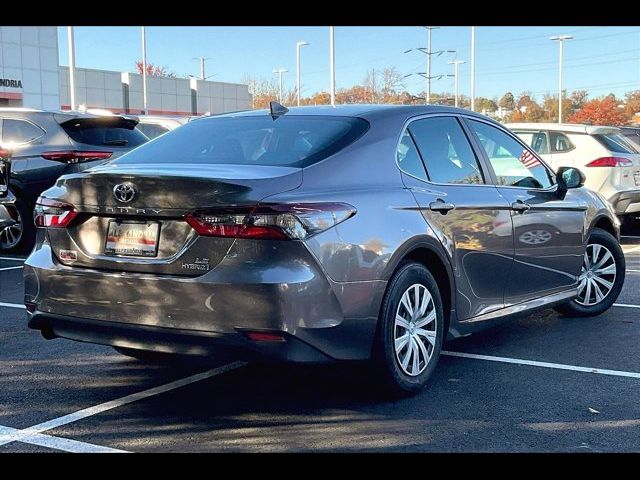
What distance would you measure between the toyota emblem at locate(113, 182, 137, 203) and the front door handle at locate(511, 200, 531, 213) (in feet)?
8.38

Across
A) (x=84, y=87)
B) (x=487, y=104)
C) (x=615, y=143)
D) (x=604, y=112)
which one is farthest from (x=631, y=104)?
(x=615, y=143)

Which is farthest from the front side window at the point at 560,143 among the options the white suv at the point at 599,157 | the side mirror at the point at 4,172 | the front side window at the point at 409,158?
the front side window at the point at 409,158

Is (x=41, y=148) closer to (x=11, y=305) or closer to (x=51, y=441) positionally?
(x=11, y=305)

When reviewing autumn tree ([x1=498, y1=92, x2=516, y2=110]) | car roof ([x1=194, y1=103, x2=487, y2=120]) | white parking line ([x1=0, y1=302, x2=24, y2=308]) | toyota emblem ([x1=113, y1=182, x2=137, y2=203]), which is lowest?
white parking line ([x1=0, y1=302, x2=24, y2=308])

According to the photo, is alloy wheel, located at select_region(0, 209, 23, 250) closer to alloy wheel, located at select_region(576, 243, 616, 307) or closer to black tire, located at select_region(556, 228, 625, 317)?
black tire, located at select_region(556, 228, 625, 317)

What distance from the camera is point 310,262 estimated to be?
13.1 feet

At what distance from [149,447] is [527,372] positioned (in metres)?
2.45

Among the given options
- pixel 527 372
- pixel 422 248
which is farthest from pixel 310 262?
pixel 527 372

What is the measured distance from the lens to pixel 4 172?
30.8 ft

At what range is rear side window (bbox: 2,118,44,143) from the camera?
415 inches

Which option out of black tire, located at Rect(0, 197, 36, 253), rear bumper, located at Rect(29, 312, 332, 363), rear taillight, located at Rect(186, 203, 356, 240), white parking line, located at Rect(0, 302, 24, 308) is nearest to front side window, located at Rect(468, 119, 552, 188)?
rear taillight, located at Rect(186, 203, 356, 240)

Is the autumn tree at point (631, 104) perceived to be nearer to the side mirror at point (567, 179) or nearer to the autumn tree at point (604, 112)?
the autumn tree at point (604, 112)

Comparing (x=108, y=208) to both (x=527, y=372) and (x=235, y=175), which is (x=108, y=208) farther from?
(x=527, y=372)

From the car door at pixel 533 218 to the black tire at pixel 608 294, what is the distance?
482 millimetres
